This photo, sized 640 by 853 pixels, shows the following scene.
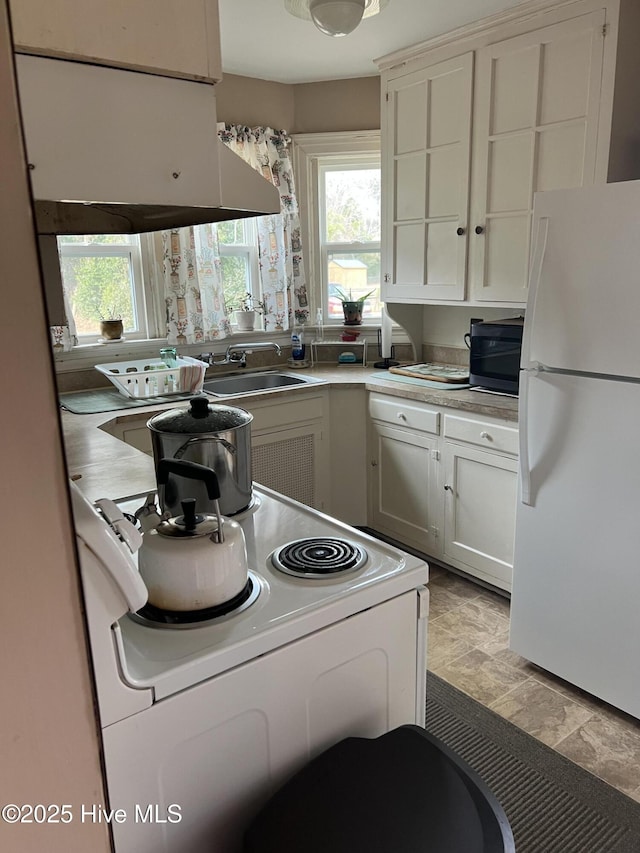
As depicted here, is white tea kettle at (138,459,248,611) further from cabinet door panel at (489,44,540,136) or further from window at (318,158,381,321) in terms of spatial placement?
window at (318,158,381,321)

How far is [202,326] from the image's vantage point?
348cm

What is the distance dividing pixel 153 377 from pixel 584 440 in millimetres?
1936

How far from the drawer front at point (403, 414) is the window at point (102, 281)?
1.33m

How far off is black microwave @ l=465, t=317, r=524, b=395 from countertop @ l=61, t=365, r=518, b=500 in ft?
0.26

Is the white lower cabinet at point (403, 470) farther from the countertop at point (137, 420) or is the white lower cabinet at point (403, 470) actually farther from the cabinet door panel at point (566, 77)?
the cabinet door panel at point (566, 77)

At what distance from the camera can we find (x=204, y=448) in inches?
56.4

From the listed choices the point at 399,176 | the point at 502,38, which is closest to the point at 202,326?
the point at 399,176

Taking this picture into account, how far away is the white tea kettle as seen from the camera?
3.55 ft

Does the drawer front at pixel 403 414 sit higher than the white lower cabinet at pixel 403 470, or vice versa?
the drawer front at pixel 403 414

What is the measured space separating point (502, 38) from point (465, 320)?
1.35 meters

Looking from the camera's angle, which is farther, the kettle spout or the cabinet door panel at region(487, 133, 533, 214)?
the cabinet door panel at region(487, 133, 533, 214)

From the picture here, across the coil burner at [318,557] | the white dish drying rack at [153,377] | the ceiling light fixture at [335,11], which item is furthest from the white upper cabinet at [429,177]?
the coil burner at [318,557]

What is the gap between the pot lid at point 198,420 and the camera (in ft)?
4.76

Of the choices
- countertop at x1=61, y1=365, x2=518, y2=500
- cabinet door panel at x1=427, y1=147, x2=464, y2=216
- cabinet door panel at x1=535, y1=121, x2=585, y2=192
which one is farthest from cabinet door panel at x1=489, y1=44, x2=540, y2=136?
countertop at x1=61, y1=365, x2=518, y2=500
